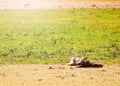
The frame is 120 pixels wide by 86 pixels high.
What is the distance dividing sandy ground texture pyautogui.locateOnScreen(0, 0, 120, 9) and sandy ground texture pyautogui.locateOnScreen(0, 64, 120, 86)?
17.6 m

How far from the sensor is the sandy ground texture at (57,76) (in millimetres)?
12562

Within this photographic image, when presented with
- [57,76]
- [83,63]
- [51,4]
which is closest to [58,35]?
[83,63]

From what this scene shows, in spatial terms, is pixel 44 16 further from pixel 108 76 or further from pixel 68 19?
pixel 108 76

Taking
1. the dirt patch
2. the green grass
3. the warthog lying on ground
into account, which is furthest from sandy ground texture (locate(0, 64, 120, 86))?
the dirt patch

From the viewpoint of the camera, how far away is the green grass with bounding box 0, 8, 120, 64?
17.6 metres

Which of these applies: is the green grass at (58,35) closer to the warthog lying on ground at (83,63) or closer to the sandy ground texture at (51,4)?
the warthog lying on ground at (83,63)

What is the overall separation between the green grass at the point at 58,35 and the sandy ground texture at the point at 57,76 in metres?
1.67

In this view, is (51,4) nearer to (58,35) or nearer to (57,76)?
(58,35)

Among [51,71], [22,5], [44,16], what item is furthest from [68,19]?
[51,71]

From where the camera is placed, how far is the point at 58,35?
877 inches

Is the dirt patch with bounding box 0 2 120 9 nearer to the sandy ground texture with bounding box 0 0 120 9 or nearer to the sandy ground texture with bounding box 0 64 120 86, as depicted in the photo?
the sandy ground texture with bounding box 0 0 120 9

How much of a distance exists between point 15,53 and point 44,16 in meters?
10.4

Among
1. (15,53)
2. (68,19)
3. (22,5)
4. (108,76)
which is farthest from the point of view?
(22,5)

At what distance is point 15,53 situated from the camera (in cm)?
1805
